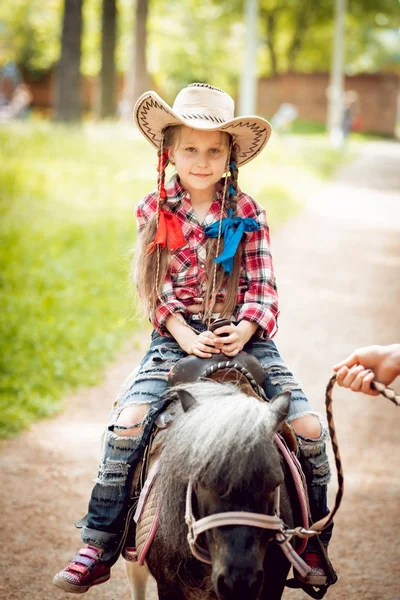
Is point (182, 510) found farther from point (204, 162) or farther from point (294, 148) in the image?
point (294, 148)

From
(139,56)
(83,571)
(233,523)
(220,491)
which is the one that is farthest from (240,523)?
(139,56)

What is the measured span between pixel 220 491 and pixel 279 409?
14.0 inches

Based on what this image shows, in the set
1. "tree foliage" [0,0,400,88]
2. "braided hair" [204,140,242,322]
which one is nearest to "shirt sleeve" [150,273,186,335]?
"braided hair" [204,140,242,322]

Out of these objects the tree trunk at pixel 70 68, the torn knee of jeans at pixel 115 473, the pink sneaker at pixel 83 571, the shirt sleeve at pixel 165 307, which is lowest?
the pink sneaker at pixel 83 571

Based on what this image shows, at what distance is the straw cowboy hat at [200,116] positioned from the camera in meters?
3.30

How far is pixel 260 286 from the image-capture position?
11.1ft

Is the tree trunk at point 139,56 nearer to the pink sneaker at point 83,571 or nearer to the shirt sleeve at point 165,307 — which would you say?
the shirt sleeve at point 165,307

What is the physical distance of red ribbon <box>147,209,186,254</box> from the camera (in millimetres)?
3342

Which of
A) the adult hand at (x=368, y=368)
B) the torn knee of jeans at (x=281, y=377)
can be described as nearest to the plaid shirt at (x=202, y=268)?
the torn knee of jeans at (x=281, y=377)

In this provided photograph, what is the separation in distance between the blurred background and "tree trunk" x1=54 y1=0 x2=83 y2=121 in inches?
1.4

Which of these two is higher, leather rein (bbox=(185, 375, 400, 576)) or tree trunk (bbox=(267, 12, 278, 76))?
tree trunk (bbox=(267, 12, 278, 76))

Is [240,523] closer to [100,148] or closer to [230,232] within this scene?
[230,232]

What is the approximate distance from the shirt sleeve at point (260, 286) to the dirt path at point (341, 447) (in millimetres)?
1812

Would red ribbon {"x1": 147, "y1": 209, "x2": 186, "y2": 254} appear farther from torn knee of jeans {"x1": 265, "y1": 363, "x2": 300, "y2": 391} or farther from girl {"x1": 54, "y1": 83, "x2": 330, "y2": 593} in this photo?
torn knee of jeans {"x1": 265, "y1": 363, "x2": 300, "y2": 391}
